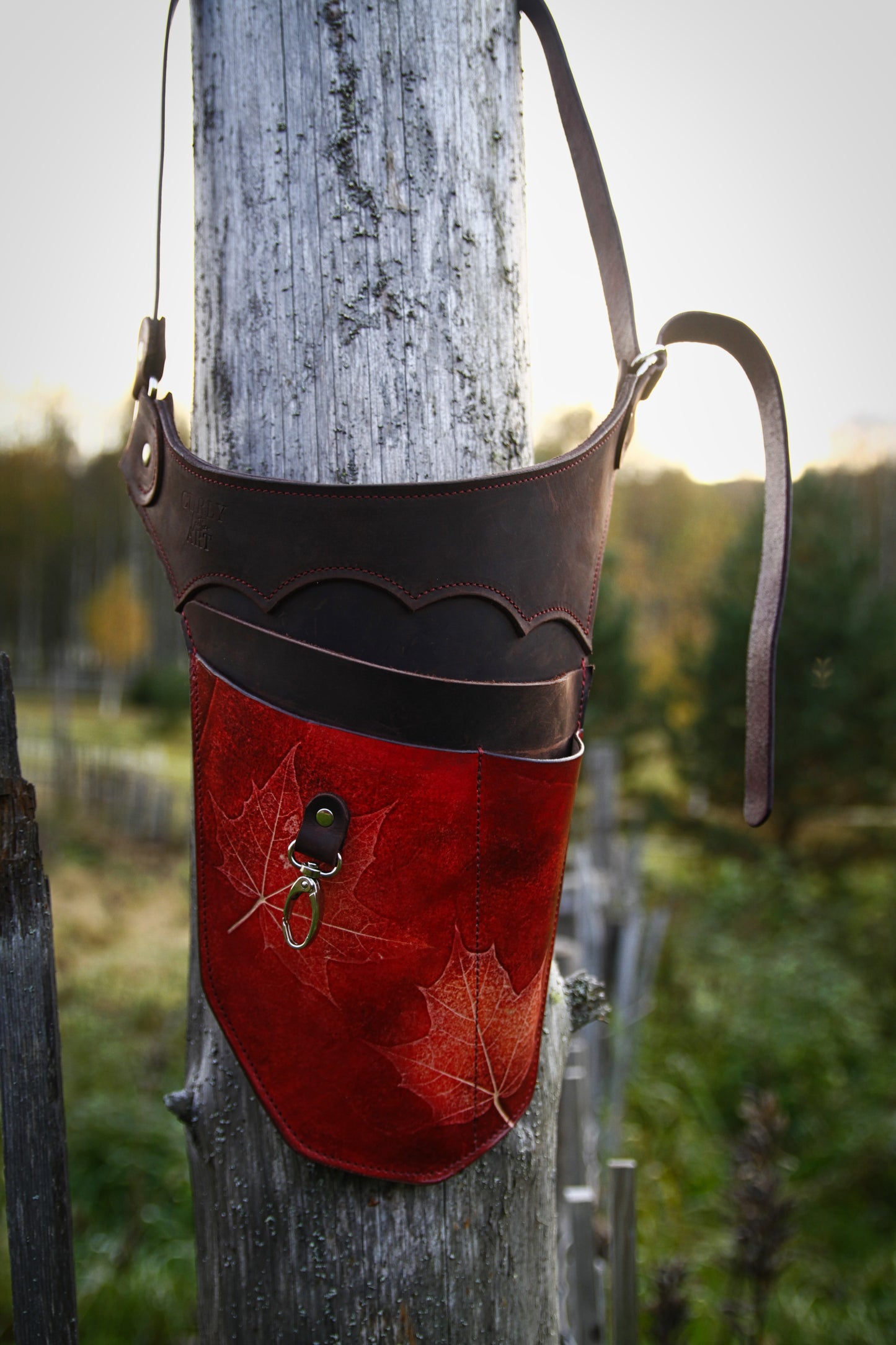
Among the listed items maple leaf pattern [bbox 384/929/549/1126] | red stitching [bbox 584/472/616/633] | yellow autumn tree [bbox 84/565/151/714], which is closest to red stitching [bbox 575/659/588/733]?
red stitching [bbox 584/472/616/633]

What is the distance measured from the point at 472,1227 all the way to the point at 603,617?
10576mm

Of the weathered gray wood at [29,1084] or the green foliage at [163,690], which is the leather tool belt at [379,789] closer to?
the weathered gray wood at [29,1084]

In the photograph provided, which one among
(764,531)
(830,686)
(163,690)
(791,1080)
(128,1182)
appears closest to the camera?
(764,531)

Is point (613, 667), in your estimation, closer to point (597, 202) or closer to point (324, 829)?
point (597, 202)

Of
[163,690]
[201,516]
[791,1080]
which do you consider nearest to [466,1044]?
[201,516]

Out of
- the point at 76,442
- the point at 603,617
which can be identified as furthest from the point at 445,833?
the point at 76,442

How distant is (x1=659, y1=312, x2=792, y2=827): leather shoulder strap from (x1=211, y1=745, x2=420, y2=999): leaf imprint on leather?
0.60m

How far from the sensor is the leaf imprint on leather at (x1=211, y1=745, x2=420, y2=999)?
0.94 metres

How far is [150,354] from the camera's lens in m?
1.16

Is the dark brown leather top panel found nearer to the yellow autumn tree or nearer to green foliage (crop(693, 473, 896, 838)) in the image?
green foliage (crop(693, 473, 896, 838))

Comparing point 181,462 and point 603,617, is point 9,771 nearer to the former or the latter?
point 181,462

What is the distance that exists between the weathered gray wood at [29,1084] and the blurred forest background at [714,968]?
159 centimetres

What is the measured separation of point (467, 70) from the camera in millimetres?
1059

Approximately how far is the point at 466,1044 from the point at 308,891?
0.92 ft
